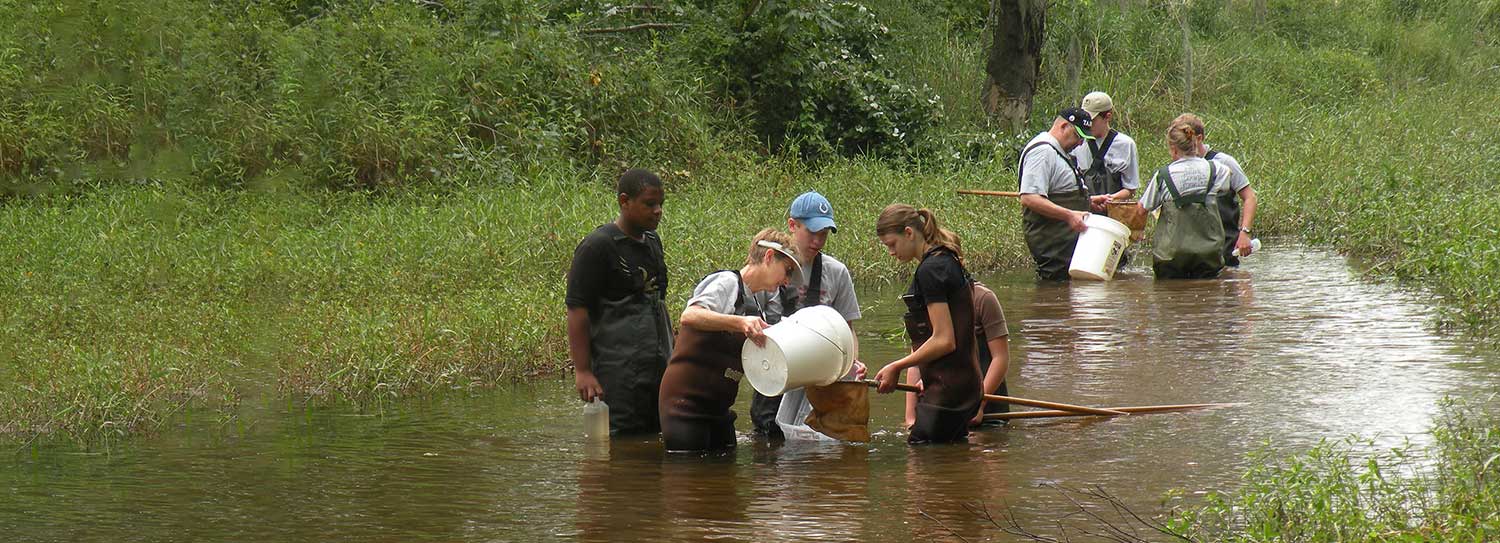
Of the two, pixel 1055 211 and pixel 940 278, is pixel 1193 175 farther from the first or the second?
pixel 940 278

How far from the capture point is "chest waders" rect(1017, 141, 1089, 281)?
36.7 ft

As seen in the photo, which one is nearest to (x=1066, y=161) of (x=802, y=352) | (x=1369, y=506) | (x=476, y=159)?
(x=802, y=352)

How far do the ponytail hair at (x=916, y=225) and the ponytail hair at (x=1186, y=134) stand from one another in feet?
16.9

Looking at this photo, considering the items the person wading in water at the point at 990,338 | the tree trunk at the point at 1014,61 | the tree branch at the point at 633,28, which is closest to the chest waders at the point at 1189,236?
the person wading in water at the point at 990,338

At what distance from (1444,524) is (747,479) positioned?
266 centimetres

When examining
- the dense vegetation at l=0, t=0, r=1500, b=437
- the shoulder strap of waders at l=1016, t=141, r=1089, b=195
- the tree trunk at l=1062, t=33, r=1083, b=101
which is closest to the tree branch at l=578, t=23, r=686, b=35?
the dense vegetation at l=0, t=0, r=1500, b=437

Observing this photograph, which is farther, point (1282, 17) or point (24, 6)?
point (1282, 17)

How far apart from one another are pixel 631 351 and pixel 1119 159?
18.7 ft

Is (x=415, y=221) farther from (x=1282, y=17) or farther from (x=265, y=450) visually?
(x=1282, y=17)

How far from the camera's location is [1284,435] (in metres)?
6.69

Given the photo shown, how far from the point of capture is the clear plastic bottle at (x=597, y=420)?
6977 millimetres

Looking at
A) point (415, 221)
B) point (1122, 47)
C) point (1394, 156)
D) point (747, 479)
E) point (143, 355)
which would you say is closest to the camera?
point (747, 479)

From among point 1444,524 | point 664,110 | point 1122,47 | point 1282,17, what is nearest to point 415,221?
point 664,110

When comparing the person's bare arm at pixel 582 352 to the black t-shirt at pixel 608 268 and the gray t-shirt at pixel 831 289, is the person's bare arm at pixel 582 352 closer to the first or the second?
the black t-shirt at pixel 608 268
